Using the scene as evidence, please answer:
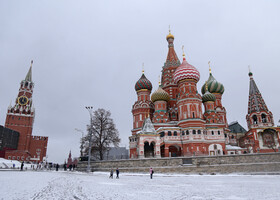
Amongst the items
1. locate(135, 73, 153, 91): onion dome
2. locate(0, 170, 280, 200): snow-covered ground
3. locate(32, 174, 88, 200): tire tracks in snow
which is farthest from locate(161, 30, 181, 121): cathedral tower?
locate(32, 174, 88, 200): tire tracks in snow

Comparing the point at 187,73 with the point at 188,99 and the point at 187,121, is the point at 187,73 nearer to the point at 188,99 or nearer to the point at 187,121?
the point at 188,99

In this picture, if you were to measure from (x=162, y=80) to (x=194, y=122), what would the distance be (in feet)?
60.1

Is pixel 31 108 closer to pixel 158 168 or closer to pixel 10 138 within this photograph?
pixel 10 138

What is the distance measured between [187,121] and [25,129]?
6166 centimetres

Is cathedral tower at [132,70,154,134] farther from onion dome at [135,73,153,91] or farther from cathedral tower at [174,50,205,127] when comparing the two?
cathedral tower at [174,50,205,127]

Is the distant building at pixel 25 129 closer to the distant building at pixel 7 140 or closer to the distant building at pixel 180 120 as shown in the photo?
the distant building at pixel 7 140

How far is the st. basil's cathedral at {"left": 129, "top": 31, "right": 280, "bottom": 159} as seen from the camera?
33.2m

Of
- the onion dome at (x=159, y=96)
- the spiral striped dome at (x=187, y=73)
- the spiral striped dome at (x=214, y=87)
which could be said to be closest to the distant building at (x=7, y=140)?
the onion dome at (x=159, y=96)

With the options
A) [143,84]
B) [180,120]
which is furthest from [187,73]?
[143,84]

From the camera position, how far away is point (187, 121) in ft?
113

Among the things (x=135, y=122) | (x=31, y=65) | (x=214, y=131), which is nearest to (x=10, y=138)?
(x=31, y=65)

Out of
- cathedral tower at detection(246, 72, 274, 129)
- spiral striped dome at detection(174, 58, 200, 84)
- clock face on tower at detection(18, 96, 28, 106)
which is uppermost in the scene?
clock face on tower at detection(18, 96, 28, 106)

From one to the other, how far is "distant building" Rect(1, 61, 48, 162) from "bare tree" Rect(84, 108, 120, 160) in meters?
43.5

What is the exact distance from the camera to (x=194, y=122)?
34.2 m
